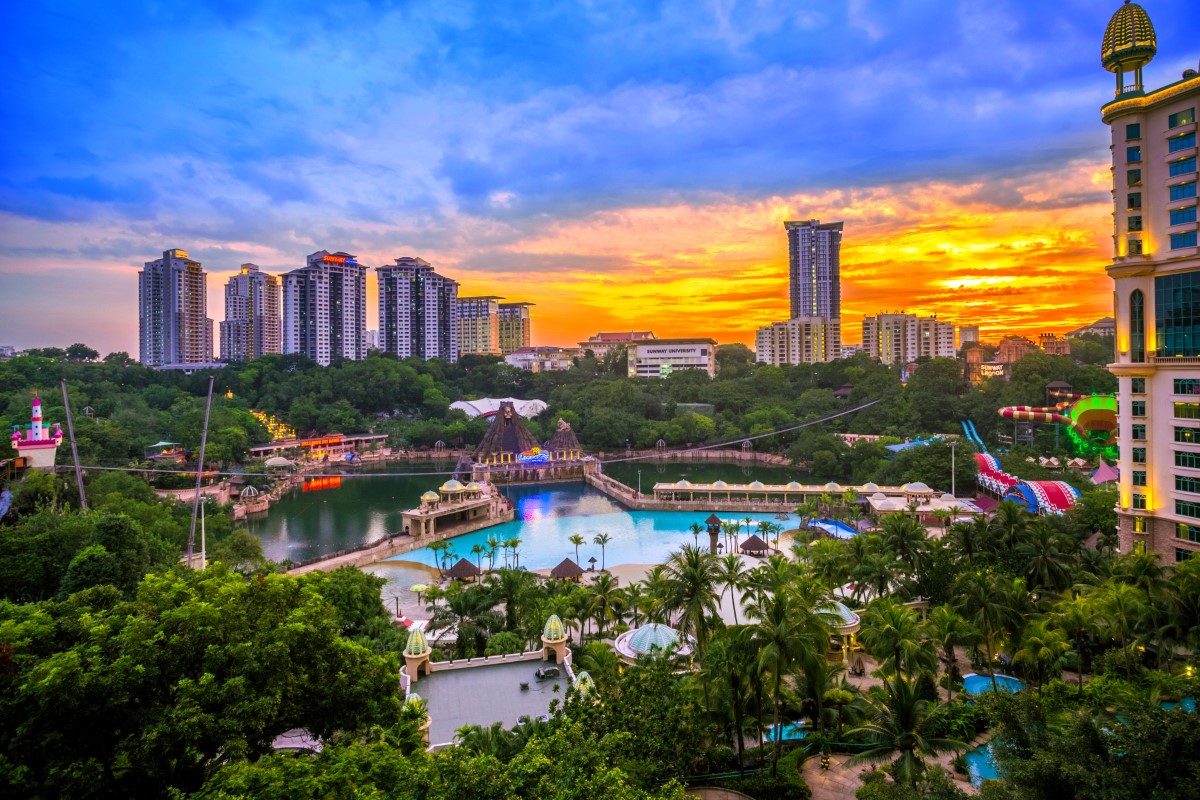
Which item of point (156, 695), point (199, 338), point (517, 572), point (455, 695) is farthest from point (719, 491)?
point (199, 338)

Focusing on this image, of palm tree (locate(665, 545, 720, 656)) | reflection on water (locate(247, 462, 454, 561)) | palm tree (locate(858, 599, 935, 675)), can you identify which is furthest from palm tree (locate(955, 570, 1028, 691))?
reflection on water (locate(247, 462, 454, 561))

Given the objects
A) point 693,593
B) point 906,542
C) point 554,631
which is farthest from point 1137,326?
point 554,631

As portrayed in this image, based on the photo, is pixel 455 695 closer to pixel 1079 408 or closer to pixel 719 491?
pixel 719 491

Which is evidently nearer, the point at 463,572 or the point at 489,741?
the point at 489,741

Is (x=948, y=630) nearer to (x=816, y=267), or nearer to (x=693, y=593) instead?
(x=693, y=593)

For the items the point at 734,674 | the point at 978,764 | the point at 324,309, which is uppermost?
the point at 324,309
